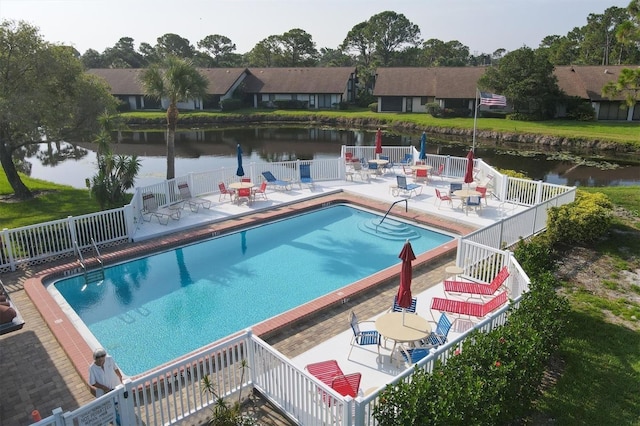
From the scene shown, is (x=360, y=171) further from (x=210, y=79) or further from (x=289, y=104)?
(x=210, y=79)

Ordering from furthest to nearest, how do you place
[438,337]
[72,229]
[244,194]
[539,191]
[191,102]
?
[191,102] → [244,194] → [539,191] → [72,229] → [438,337]

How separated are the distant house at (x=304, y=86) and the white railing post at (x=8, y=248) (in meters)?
44.5

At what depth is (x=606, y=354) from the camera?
25.6 ft

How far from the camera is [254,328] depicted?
869 cm

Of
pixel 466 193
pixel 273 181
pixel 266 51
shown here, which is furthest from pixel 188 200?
pixel 266 51

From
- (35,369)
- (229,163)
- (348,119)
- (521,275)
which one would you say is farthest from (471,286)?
(348,119)

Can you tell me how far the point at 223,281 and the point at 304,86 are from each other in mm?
45303

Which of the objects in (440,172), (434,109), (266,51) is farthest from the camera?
(266,51)

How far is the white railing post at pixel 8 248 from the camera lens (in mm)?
11055

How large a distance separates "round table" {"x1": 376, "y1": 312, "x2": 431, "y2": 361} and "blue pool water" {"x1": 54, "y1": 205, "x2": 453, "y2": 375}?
9.70 feet

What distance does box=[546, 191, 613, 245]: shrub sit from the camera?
39.0 ft

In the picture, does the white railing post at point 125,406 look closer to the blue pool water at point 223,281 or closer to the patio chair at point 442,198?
the blue pool water at point 223,281

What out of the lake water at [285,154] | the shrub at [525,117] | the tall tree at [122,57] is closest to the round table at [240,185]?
the lake water at [285,154]

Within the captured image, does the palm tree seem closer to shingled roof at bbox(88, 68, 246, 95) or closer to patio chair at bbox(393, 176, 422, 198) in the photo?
patio chair at bbox(393, 176, 422, 198)
